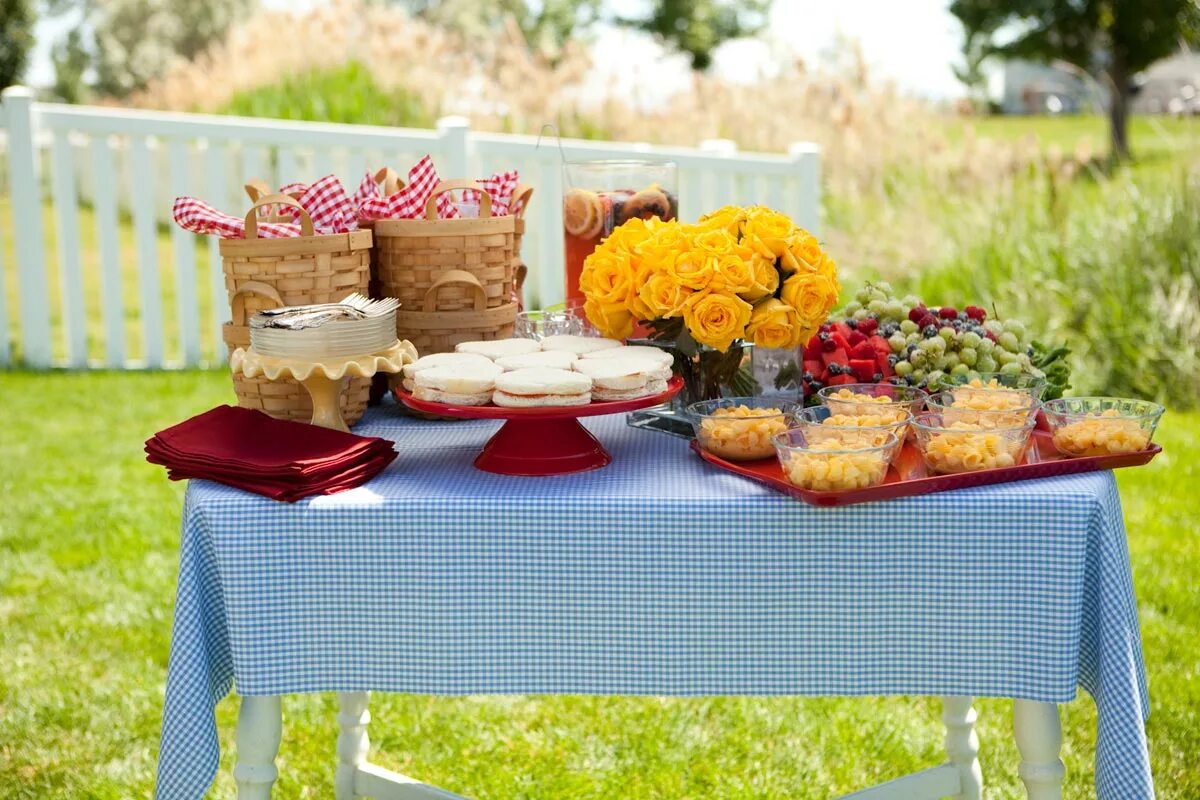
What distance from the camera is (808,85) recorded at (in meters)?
8.79

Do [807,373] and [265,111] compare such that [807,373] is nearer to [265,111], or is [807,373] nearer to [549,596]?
[549,596]

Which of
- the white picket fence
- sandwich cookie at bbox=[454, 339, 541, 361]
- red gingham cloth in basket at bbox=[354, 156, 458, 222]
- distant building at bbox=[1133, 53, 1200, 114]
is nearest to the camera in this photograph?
sandwich cookie at bbox=[454, 339, 541, 361]

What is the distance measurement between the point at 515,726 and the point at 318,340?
1.58 metres

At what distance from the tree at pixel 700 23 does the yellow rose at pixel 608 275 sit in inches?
928

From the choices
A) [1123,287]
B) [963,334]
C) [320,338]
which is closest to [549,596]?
[320,338]

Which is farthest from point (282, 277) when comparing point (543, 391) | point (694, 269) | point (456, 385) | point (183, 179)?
point (183, 179)

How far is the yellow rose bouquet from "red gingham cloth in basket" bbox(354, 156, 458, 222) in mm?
434

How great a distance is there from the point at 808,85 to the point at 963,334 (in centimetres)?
687

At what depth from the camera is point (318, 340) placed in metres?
2.01

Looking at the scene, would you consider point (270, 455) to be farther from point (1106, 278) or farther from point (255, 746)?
point (1106, 278)

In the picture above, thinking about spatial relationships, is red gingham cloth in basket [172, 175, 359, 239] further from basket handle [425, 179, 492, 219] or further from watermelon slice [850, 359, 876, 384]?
watermelon slice [850, 359, 876, 384]

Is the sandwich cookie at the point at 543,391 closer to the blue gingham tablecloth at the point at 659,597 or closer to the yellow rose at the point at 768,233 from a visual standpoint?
the blue gingham tablecloth at the point at 659,597

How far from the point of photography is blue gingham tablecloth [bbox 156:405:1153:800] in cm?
181

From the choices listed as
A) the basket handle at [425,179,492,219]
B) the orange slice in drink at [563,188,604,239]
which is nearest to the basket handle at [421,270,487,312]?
the basket handle at [425,179,492,219]
